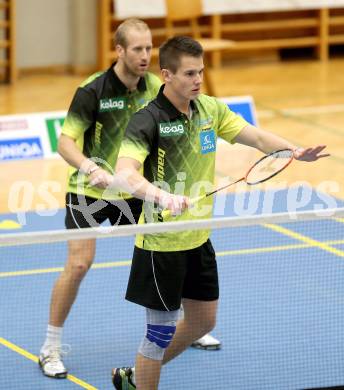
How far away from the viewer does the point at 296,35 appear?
1853 centimetres

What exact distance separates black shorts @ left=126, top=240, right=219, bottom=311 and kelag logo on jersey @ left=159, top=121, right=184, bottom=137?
2.07 feet

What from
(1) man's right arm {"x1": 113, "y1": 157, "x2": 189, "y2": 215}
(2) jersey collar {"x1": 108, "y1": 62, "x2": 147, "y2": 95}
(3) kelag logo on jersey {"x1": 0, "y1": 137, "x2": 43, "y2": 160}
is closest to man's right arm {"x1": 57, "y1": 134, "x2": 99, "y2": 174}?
(2) jersey collar {"x1": 108, "y1": 62, "x2": 147, "y2": 95}

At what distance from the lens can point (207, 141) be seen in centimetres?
572

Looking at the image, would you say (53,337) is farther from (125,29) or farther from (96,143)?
(125,29)

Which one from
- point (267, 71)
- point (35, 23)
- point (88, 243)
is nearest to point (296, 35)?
point (267, 71)

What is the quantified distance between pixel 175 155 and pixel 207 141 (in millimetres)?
217

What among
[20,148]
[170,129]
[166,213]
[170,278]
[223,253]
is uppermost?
[170,129]

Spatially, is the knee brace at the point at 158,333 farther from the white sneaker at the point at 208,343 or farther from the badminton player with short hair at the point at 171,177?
the white sneaker at the point at 208,343

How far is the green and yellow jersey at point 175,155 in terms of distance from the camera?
5566 mm

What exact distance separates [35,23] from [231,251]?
8558mm

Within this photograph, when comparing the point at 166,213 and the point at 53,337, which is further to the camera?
the point at 53,337

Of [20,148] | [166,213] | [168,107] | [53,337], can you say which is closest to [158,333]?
[166,213]

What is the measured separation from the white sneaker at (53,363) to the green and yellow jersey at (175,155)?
52.1 inches

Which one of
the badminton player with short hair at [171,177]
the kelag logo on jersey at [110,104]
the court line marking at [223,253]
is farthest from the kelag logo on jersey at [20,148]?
the badminton player with short hair at [171,177]
